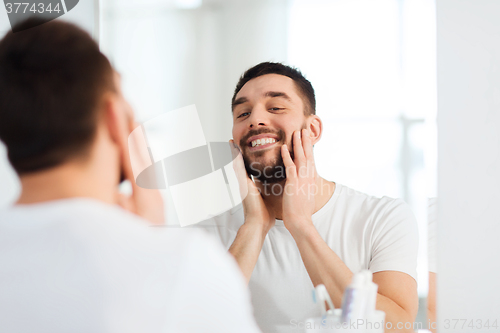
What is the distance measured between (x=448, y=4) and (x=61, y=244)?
1.19 metres

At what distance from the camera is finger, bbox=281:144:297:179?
3.76 ft

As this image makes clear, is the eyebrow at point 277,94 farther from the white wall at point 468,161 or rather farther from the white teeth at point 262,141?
the white wall at point 468,161

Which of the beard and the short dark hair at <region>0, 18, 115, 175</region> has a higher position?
the short dark hair at <region>0, 18, 115, 175</region>

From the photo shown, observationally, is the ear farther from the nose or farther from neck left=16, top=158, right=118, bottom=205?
neck left=16, top=158, right=118, bottom=205

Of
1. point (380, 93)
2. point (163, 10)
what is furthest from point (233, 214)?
point (163, 10)

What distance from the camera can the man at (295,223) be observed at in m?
1.01

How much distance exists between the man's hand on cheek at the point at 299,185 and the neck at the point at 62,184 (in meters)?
0.65

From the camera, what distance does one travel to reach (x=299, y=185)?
1136mm

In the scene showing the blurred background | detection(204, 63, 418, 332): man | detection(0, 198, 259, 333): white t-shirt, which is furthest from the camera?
the blurred background

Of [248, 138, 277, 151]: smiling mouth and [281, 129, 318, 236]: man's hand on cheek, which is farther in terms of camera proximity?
[248, 138, 277, 151]: smiling mouth

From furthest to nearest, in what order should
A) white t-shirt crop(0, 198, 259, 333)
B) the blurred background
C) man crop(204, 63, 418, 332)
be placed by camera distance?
the blurred background < man crop(204, 63, 418, 332) < white t-shirt crop(0, 198, 259, 333)

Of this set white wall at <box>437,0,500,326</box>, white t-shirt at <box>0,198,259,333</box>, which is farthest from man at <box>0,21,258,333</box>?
white wall at <box>437,0,500,326</box>

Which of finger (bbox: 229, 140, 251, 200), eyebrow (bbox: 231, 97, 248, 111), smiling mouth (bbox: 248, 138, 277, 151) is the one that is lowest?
finger (bbox: 229, 140, 251, 200)

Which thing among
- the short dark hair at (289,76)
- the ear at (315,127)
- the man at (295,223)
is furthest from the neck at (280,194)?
the short dark hair at (289,76)
